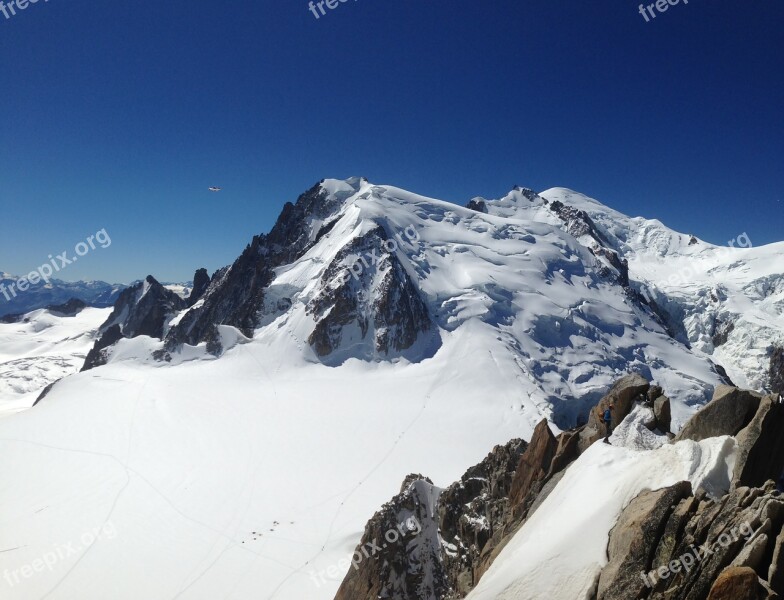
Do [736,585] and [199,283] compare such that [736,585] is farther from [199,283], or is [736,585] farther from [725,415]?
[199,283]

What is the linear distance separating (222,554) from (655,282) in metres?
186

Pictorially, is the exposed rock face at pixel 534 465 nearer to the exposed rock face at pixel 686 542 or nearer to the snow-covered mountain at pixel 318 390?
the exposed rock face at pixel 686 542

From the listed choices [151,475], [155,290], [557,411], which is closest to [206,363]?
[151,475]

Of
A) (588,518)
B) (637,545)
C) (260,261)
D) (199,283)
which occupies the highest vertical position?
(199,283)

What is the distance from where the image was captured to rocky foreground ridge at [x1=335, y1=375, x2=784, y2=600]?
1016 centimetres

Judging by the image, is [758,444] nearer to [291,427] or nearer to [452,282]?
[291,427]

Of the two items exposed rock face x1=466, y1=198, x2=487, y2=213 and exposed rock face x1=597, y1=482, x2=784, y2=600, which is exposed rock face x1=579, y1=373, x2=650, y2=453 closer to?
exposed rock face x1=597, y1=482, x2=784, y2=600

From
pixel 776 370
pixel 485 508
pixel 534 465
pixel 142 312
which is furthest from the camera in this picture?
pixel 142 312

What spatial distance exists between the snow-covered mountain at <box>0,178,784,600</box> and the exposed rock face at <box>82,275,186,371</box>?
1.47 m

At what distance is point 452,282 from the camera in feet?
306

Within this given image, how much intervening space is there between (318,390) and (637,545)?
191 feet

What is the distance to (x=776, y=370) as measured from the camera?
131875 mm

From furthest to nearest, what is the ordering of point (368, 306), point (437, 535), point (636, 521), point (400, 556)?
1. point (368, 306)
2. point (437, 535)
3. point (400, 556)
4. point (636, 521)

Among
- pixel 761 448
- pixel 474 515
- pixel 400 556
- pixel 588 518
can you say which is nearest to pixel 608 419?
pixel 588 518
